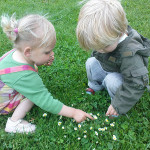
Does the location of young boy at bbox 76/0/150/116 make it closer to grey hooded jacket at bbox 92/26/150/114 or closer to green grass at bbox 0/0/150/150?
grey hooded jacket at bbox 92/26/150/114

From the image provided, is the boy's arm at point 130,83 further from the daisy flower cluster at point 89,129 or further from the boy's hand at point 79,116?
the boy's hand at point 79,116

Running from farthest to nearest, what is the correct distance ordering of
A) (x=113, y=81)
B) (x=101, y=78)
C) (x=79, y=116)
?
(x=101, y=78) < (x=113, y=81) < (x=79, y=116)

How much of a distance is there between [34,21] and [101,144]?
148cm

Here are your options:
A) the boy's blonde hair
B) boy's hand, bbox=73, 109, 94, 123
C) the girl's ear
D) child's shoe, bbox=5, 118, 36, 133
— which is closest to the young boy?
the boy's blonde hair

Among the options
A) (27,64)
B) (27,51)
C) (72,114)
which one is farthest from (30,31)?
(72,114)

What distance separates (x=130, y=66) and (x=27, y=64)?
1.12m

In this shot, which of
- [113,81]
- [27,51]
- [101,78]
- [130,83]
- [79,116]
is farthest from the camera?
[101,78]

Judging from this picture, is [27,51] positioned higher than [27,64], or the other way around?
[27,51]

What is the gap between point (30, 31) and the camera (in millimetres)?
1966

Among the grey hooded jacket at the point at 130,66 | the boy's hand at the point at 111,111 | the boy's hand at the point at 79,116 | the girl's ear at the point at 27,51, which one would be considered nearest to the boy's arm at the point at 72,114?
the boy's hand at the point at 79,116

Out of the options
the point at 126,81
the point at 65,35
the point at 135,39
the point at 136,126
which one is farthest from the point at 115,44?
the point at 65,35

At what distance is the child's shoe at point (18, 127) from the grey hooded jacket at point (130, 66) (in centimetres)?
103

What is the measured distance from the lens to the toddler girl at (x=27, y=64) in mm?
2008

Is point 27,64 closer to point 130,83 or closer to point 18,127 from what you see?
point 18,127
